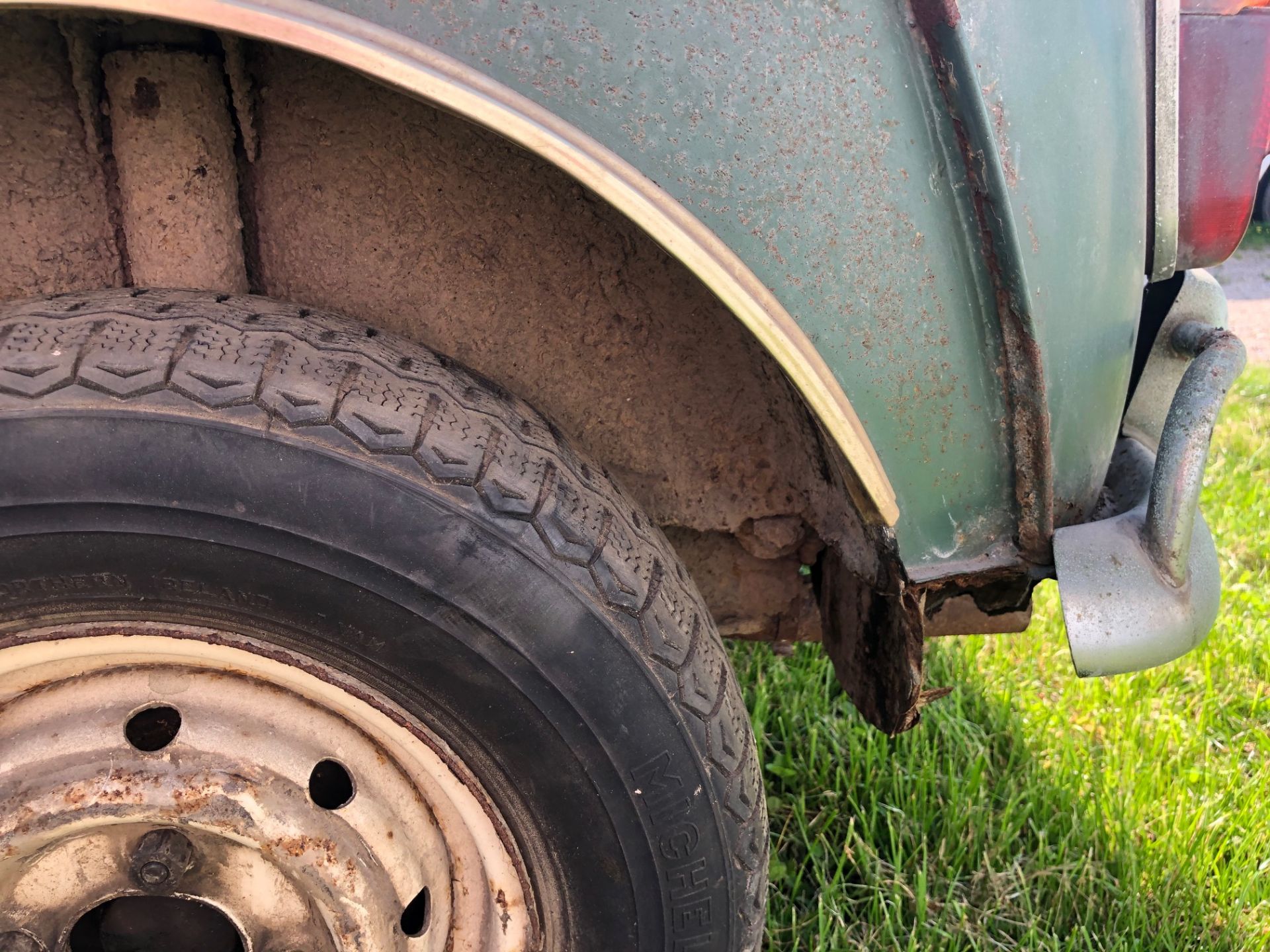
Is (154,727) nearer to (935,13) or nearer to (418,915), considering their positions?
(418,915)

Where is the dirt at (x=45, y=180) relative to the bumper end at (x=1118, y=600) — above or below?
above

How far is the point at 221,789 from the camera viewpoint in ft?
3.61

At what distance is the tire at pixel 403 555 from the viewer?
96 cm

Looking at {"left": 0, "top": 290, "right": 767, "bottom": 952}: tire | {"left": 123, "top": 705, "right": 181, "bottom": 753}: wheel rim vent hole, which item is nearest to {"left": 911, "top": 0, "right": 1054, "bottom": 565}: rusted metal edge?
{"left": 0, "top": 290, "right": 767, "bottom": 952}: tire

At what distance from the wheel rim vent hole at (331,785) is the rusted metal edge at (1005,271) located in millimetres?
957

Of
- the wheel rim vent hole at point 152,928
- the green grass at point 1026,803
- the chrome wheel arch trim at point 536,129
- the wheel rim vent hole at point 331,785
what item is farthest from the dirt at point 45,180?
the green grass at point 1026,803

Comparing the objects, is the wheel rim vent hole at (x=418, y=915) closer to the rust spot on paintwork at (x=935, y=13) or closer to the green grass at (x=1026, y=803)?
the green grass at (x=1026, y=803)

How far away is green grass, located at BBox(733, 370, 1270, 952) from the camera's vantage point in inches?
70.5

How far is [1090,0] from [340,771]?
4.40 feet

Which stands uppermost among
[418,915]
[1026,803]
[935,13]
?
[935,13]

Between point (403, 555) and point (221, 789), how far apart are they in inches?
15.3

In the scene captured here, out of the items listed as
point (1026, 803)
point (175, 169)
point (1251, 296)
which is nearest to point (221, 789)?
point (175, 169)

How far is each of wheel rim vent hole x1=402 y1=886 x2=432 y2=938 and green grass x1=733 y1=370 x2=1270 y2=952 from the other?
804 millimetres

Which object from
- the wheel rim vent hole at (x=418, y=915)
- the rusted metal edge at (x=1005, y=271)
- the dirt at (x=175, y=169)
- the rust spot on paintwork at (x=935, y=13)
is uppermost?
the dirt at (x=175, y=169)
